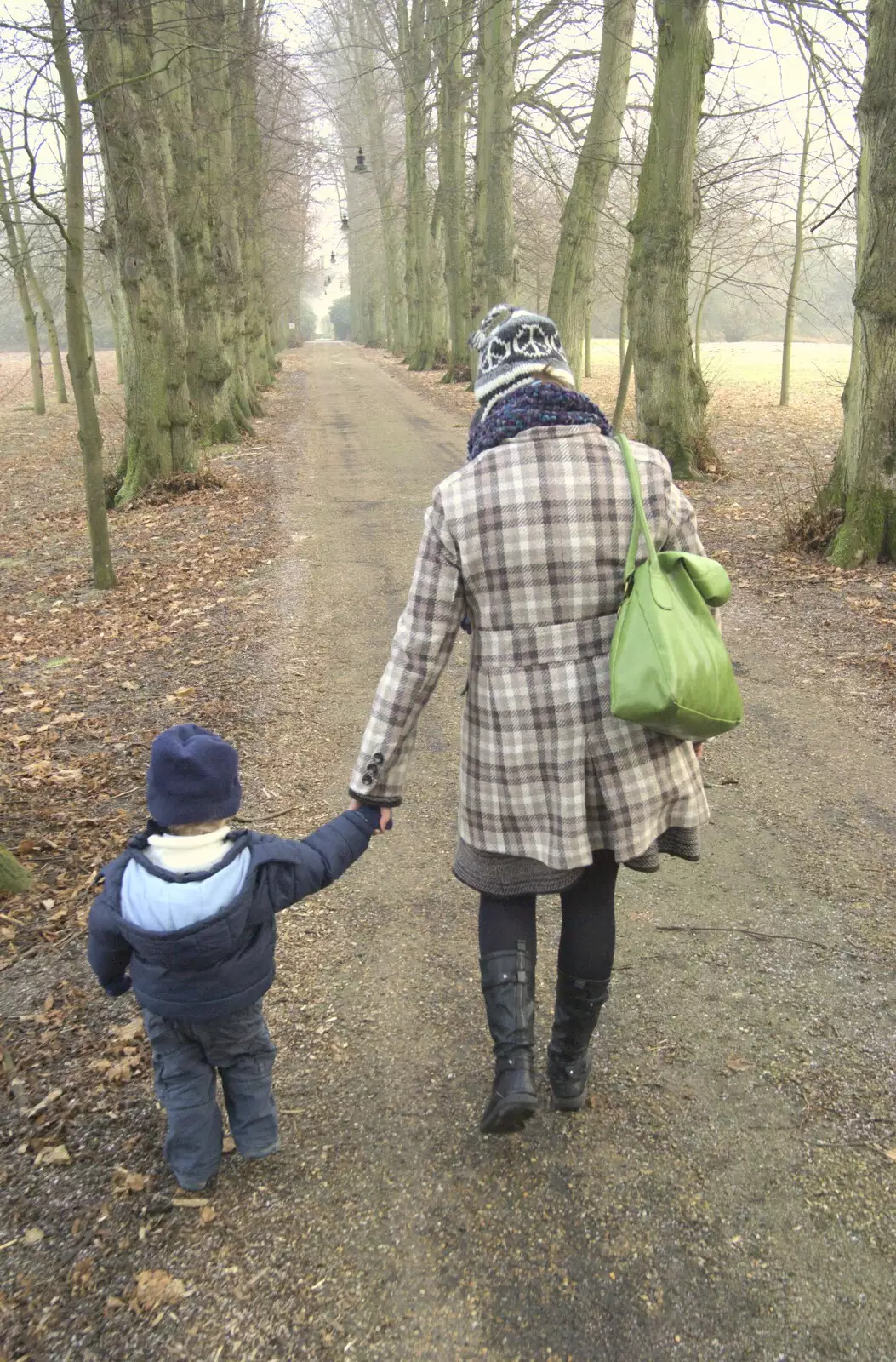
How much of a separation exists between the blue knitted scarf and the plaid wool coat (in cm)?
3

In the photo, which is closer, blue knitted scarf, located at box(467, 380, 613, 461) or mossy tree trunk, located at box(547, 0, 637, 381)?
blue knitted scarf, located at box(467, 380, 613, 461)

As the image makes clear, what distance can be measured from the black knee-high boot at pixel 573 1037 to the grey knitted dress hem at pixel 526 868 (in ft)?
0.83

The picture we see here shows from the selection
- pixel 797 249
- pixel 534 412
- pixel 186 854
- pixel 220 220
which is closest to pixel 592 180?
pixel 797 249

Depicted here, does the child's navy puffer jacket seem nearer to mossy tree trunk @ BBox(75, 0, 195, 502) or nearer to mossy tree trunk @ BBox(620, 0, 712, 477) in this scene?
mossy tree trunk @ BBox(75, 0, 195, 502)

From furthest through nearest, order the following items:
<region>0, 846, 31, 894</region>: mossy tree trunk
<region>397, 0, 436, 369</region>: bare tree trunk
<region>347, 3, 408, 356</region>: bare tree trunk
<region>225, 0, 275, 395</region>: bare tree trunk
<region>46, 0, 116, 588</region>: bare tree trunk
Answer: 1. <region>347, 3, 408, 356</region>: bare tree trunk
2. <region>397, 0, 436, 369</region>: bare tree trunk
3. <region>225, 0, 275, 395</region>: bare tree trunk
4. <region>46, 0, 116, 588</region>: bare tree trunk
5. <region>0, 846, 31, 894</region>: mossy tree trunk

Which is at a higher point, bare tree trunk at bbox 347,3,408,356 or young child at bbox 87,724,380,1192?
bare tree trunk at bbox 347,3,408,356

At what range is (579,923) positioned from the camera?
245cm

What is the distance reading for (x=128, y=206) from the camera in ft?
36.2

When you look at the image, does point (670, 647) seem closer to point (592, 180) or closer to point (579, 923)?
point (579, 923)

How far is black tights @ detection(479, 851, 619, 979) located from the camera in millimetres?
2426

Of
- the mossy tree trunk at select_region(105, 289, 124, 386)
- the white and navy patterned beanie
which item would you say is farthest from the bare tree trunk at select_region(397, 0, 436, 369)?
the white and navy patterned beanie

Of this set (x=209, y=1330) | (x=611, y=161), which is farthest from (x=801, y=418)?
(x=209, y=1330)

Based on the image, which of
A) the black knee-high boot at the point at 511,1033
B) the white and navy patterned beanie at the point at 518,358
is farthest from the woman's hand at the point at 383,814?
the white and navy patterned beanie at the point at 518,358

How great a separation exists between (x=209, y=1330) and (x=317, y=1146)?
550mm
